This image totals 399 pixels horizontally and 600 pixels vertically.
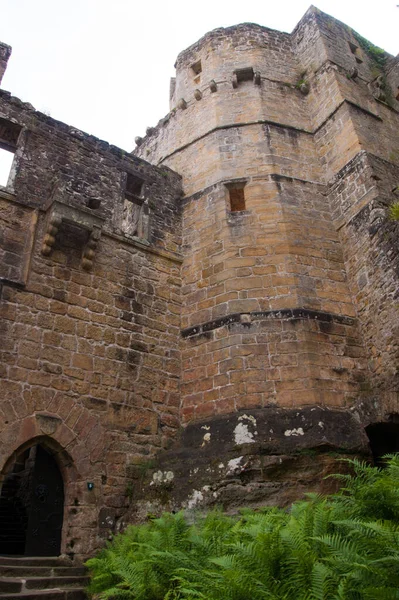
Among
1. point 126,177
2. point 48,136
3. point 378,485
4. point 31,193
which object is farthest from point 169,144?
point 378,485

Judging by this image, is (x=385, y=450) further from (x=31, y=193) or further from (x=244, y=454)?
(x=31, y=193)

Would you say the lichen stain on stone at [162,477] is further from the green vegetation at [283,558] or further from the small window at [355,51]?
the small window at [355,51]

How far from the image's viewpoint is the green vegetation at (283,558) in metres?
3.23

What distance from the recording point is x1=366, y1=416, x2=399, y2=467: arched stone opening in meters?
7.76

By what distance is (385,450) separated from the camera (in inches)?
331

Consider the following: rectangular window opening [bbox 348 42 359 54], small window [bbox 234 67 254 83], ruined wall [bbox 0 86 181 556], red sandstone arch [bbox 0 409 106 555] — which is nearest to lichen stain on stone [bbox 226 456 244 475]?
ruined wall [bbox 0 86 181 556]

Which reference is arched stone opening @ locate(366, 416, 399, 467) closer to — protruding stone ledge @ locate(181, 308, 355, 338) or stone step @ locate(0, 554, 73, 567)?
protruding stone ledge @ locate(181, 308, 355, 338)

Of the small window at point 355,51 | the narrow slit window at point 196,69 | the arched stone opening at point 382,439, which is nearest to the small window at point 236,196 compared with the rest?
the narrow slit window at point 196,69

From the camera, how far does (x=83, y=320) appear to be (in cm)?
803

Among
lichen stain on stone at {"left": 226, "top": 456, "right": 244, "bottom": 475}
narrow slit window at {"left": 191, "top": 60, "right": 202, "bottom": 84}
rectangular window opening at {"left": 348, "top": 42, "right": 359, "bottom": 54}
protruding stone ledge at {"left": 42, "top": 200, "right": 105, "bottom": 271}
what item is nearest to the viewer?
lichen stain on stone at {"left": 226, "top": 456, "right": 244, "bottom": 475}

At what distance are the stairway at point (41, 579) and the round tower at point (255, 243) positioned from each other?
2.93 m

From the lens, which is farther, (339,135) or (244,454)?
(339,135)

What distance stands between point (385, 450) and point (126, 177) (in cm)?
726

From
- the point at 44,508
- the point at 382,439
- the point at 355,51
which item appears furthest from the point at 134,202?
the point at 355,51
